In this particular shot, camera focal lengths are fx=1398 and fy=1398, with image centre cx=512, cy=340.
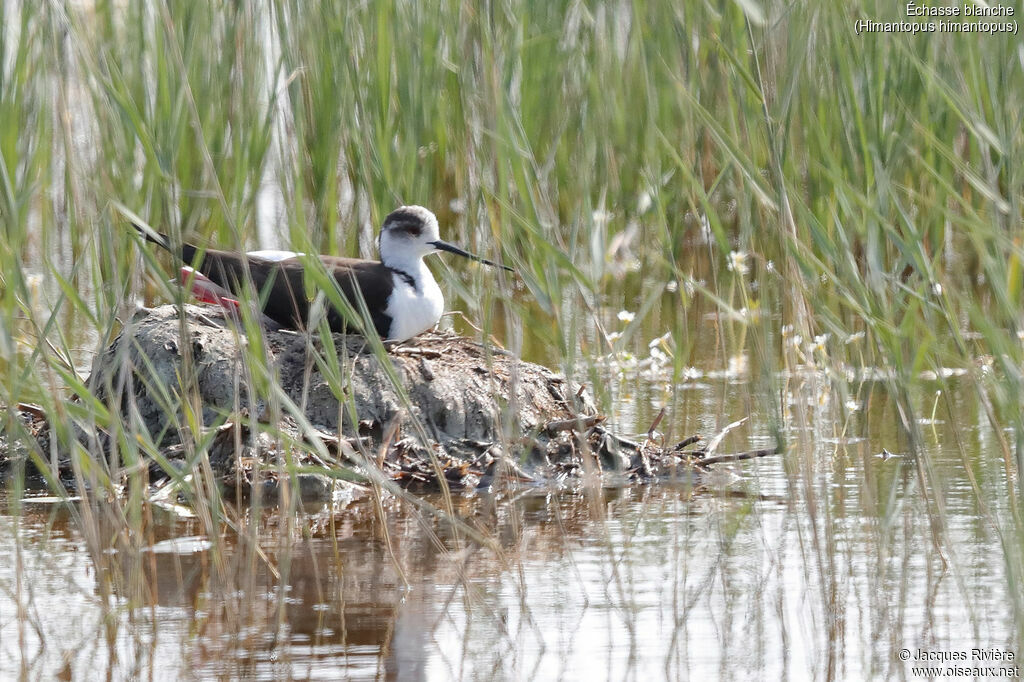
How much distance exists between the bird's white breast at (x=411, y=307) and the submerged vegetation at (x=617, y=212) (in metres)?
0.37

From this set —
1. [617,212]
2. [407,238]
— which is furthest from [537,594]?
[617,212]

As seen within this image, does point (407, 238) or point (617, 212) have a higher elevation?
point (617, 212)

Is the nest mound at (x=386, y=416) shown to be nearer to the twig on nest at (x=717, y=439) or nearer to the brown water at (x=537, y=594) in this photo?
the twig on nest at (x=717, y=439)

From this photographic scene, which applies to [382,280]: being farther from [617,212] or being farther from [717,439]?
[617,212]

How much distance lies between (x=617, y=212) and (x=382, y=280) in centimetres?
188

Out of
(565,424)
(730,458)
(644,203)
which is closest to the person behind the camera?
(644,203)

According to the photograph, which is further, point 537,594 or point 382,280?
point 382,280

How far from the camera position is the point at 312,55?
4484 mm

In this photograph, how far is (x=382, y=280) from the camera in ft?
15.0

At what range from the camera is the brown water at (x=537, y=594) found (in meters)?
2.86

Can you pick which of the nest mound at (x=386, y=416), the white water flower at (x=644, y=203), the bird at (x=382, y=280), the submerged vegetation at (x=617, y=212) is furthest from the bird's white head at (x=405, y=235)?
the white water flower at (x=644, y=203)

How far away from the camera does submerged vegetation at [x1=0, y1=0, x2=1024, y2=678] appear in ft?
9.58

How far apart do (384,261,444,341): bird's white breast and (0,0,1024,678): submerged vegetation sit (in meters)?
0.37

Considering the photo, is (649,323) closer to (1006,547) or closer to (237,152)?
(237,152)
